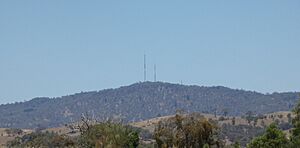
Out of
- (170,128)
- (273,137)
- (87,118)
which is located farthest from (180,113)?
(273,137)

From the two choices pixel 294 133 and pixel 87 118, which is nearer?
pixel 87 118

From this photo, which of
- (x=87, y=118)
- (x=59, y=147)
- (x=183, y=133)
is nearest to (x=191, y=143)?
(x=183, y=133)

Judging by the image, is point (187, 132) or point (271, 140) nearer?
point (187, 132)

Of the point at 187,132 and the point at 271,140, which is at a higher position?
the point at 187,132

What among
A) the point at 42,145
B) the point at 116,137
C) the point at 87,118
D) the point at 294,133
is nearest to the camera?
the point at 116,137

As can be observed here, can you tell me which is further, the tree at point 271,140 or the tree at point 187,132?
the tree at point 271,140

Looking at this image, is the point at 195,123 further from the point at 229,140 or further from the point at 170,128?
the point at 229,140

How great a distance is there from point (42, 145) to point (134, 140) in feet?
118

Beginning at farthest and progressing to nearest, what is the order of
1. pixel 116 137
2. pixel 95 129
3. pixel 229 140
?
1. pixel 229 140
2. pixel 95 129
3. pixel 116 137

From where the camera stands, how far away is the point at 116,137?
191ft

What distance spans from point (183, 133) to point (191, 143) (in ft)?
4.40

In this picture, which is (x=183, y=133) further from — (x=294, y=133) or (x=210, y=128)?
(x=294, y=133)

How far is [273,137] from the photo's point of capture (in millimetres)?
82312

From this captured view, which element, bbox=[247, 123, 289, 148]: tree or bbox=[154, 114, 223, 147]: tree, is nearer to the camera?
bbox=[154, 114, 223, 147]: tree
